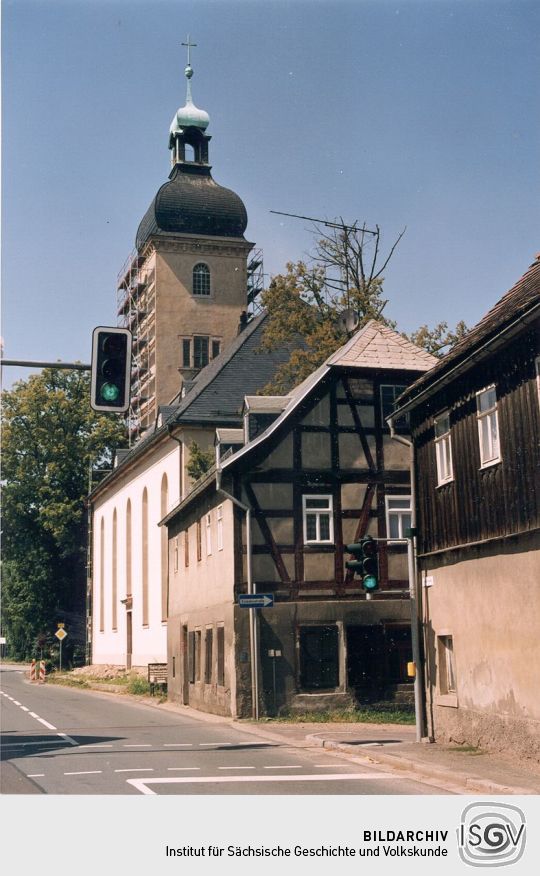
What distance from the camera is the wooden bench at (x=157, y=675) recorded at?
131ft

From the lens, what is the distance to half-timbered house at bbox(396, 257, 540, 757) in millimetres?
15586

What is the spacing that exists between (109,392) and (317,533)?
16713 millimetres

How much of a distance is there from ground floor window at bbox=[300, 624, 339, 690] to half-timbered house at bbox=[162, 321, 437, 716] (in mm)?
25

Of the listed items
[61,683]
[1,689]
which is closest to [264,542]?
[1,689]

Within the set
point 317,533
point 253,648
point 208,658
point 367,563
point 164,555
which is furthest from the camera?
point 164,555

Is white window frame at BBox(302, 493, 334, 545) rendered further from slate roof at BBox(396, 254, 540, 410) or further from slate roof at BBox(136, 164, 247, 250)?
slate roof at BBox(136, 164, 247, 250)

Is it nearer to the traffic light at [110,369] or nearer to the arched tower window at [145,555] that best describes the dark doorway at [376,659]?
the traffic light at [110,369]

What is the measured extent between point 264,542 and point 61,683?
30.7 m

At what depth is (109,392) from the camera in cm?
1213

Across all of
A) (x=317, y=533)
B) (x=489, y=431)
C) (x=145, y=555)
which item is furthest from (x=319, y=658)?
(x=145, y=555)

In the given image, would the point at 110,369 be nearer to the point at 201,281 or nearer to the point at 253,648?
the point at 253,648

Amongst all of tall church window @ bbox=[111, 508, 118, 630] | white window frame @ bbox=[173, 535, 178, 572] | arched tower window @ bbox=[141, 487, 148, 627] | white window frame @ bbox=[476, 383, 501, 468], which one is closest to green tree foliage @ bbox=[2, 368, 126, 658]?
tall church window @ bbox=[111, 508, 118, 630]

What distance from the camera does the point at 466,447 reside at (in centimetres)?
1792
